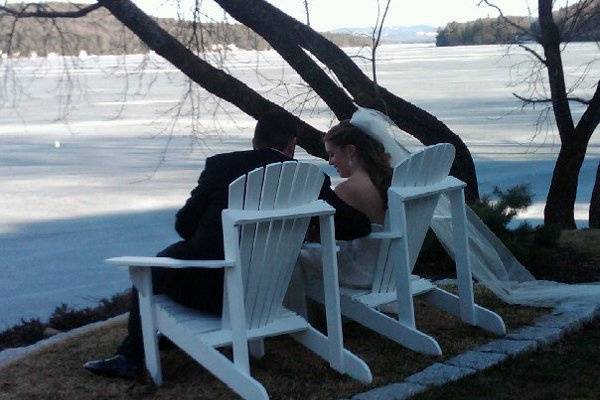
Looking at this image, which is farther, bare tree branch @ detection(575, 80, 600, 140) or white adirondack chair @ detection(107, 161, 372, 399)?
bare tree branch @ detection(575, 80, 600, 140)

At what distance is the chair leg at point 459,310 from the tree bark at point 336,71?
2.99 metres

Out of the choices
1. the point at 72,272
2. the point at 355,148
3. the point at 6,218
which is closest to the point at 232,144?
the point at 6,218

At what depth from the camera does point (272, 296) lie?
510 cm

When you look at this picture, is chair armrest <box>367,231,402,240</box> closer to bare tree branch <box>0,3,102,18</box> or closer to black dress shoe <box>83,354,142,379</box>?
black dress shoe <box>83,354,142,379</box>

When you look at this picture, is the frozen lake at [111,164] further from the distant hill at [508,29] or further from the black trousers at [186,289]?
the black trousers at [186,289]

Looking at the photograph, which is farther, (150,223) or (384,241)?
(150,223)

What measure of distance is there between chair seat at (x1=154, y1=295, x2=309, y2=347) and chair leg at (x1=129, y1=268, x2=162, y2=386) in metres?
0.05

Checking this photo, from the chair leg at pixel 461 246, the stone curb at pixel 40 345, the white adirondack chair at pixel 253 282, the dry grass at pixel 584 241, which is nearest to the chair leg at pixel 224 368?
the white adirondack chair at pixel 253 282

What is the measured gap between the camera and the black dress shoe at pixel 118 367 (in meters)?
5.45

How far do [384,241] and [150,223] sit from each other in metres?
6.95

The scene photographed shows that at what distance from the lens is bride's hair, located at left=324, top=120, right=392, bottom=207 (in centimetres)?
602

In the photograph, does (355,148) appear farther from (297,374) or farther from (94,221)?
(94,221)

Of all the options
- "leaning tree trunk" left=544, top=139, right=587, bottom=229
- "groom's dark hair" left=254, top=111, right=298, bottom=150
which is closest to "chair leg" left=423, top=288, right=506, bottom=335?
"groom's dark hair" left=254, top=111, right=298, bottom=150

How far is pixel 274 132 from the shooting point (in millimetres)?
5406
